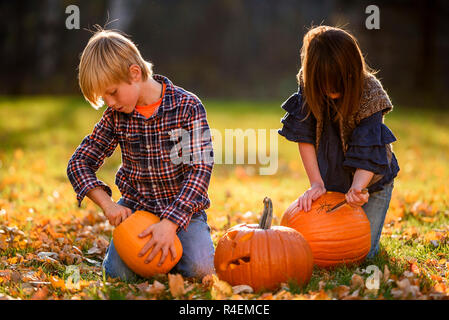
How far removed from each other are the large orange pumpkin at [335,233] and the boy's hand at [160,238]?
2.80ft

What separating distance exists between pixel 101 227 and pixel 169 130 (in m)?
1.47

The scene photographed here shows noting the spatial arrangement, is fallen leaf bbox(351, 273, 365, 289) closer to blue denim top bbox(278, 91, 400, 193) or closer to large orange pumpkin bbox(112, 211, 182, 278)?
blue denim top bbox(278, 91, 400, 193)

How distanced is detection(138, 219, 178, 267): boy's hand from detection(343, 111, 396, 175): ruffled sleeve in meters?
1.23

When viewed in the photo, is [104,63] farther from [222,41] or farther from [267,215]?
[222,41]

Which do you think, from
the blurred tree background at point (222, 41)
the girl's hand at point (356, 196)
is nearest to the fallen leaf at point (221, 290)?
the girl's hand at point (356, 196)

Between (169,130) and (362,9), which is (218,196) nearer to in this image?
(169,130)

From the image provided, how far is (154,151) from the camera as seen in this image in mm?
3254

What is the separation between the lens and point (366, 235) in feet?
10.7

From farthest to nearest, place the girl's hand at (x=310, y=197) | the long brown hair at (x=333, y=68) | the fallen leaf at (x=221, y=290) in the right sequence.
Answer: the girl's hand at (x=310, y=197)
the long brown hair at (x=333, y=68)
the fallen leaf at (x=221, y=290)

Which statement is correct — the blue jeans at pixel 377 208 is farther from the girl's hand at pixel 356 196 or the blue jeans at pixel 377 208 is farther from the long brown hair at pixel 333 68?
the long brown hair at pixel 333 68

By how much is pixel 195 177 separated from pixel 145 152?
41cm

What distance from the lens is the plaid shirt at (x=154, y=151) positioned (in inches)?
126

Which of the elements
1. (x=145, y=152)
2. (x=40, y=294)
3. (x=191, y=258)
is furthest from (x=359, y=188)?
(x=40, y=294)
